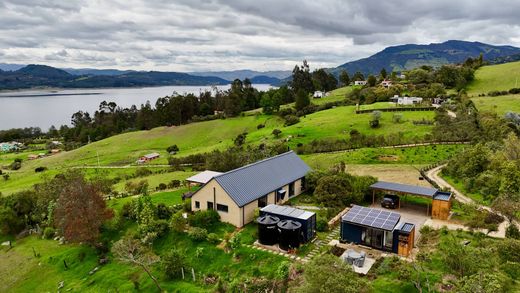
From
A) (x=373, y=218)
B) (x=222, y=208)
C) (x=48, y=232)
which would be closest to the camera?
(x=373, y=218)

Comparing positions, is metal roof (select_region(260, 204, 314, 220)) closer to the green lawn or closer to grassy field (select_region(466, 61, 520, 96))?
the green lawn

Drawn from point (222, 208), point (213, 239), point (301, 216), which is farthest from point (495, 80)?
point (213, 239)

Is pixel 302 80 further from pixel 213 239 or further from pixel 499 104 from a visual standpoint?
pixel 213 239

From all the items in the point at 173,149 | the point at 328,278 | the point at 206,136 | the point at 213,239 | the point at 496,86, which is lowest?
the point at 173,149

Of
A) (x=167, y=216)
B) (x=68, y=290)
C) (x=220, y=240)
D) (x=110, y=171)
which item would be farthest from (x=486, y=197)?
(x=110, y=171)

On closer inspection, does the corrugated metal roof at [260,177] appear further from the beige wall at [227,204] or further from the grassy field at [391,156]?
the grassy field at [391,156]

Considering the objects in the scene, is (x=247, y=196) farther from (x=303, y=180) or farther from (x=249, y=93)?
(x=249, y=93)

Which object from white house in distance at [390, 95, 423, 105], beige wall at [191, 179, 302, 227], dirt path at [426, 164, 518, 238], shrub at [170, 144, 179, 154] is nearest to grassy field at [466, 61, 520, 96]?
white house in distance at [390, 95, 423, 105]

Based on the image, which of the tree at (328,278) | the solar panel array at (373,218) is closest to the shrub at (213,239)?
the solar panel array at (373,218)
